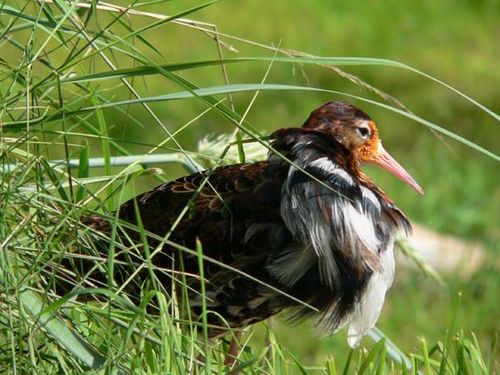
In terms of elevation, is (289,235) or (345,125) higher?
(345,125)

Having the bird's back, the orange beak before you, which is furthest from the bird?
the orange beak

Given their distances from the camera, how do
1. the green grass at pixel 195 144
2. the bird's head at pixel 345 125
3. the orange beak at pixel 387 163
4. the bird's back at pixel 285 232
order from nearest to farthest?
1. the green grass at pixel 195 144
2. the bird's back at pixel 285 232
3. the bird's head at pixel 345 125
4. the orange beak at pixel 387 163

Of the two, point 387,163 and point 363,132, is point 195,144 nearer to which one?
point 387,163

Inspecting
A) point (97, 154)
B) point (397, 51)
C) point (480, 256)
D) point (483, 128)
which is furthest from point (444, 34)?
point (97, 154)

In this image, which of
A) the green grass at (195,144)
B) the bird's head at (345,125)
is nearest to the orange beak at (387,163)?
the bird's head at (345,125)

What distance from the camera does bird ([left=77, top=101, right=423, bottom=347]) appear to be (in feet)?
7.98

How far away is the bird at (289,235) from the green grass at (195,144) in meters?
0.10

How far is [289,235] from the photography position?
8.20 ft

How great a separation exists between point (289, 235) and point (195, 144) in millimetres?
2961

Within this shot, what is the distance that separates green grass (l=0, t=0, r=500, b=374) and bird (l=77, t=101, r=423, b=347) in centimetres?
10

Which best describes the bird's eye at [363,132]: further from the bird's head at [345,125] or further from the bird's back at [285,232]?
the bird's back at [285,232]

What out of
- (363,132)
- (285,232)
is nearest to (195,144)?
(363,132)

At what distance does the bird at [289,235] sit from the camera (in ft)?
7.98

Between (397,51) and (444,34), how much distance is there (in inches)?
13.3
